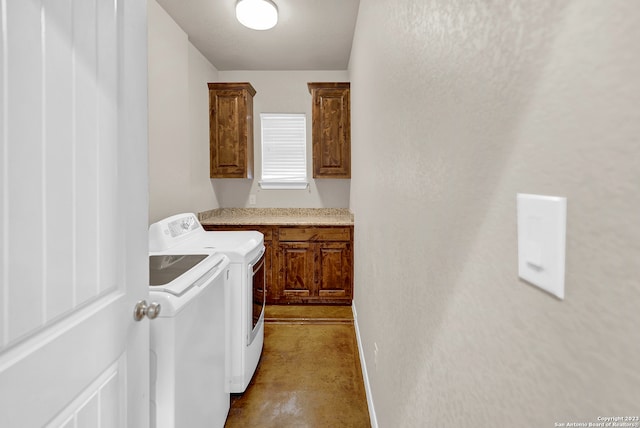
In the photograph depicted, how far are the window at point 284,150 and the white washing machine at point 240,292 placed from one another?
6.23 feet

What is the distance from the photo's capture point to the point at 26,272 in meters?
0.59

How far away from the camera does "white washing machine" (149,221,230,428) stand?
1.20 meters

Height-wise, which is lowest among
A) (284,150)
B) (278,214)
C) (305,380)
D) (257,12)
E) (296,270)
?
(305,380)

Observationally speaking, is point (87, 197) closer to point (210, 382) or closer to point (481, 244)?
point (481, 244)

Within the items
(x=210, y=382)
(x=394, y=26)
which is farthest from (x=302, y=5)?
(x=210, y=382)

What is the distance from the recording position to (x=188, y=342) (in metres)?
1.34

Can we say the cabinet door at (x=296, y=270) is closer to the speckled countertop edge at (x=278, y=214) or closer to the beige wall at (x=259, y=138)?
the speckled countertop edge at (x=278, y=214)

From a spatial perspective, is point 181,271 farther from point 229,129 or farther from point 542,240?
point 229,129

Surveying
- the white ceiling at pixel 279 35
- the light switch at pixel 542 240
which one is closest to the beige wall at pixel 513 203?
the light switch at pixel 542 240

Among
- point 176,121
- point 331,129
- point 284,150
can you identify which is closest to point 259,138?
point 284,150

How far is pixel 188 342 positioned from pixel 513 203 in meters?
1.30

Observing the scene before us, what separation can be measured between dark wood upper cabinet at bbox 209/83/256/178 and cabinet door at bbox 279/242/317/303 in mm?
1077

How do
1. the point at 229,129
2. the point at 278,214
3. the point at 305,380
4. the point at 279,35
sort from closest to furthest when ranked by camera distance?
the point at 305,380, the point at 279,35, the point at 229,129, the point at 278,214

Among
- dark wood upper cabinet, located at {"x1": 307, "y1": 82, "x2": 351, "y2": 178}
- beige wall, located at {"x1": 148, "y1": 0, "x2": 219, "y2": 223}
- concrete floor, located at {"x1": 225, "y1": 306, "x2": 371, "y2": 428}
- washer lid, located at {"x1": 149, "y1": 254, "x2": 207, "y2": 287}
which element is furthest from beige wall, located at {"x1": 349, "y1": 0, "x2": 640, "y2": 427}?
dark wood upper cabinet, located at {"x1": 307, "y1": 82, "x2": 351, "y2": 178}
